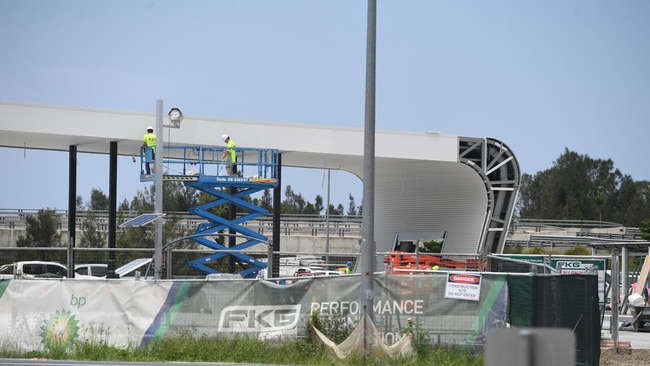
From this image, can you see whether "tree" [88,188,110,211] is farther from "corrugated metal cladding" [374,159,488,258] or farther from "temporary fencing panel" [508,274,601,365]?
"temporary fencing panel" [508,274,601,365]

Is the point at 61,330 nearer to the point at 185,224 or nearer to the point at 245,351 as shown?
the point at 245,351

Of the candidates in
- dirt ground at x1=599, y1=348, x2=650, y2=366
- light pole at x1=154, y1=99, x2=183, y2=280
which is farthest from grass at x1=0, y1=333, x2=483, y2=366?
dirt ground at x1=599, y1=348, x2=650, y2=366

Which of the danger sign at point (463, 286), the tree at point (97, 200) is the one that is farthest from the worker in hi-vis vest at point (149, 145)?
the tree at point (97, 200)

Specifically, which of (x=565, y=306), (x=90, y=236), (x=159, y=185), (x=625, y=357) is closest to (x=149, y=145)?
(x=159, y=185)

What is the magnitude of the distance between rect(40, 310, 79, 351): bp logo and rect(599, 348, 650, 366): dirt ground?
10.5 m

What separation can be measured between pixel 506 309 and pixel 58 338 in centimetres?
898

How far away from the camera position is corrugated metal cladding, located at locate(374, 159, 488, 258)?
44.1 meters

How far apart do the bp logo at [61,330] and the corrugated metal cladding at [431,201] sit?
77.9 ft

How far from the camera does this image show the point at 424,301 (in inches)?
730

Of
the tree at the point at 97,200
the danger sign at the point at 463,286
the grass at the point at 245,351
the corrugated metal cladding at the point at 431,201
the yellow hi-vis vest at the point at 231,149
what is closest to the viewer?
the grass at the point at 245,351

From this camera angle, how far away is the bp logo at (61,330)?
65.9 feet

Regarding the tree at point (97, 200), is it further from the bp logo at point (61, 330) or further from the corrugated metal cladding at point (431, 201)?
the bp logo at point (61, 330)

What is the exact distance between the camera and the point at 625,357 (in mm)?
20922

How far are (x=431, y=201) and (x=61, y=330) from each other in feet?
98.3
